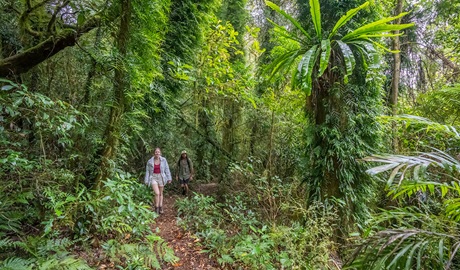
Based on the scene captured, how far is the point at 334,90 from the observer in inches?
165

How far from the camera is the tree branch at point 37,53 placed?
2.92 meters

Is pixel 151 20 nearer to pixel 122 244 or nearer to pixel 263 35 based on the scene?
pixel 122 244

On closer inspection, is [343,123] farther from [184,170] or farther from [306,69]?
[184,170]

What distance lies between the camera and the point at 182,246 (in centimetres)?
429

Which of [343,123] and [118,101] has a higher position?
[118,101]

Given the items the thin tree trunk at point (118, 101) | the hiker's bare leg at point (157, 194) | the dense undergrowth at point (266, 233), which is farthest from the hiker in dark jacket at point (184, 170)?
the thin tree trunk at point (118, 101)

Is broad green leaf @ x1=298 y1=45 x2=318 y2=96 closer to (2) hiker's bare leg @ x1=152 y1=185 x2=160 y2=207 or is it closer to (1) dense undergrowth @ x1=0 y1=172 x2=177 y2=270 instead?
(1) dense undergrowth @ x1=0 y1=172 x2=177 y2=270

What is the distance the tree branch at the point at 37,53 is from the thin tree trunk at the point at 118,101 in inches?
13.3

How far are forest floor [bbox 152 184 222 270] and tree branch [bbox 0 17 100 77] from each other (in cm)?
296

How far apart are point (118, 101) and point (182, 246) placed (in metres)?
Result: 2.62

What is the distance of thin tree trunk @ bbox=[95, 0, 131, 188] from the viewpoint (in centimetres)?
317

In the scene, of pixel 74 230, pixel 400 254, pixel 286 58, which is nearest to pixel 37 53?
pixel 74 230

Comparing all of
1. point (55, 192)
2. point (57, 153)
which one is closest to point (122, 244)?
point (55, 192)

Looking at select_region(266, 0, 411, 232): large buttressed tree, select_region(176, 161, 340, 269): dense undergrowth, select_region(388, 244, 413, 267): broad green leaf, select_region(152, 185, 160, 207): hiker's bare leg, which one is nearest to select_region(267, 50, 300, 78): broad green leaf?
select_region(266, 0, 411, 232): large buttressed tree
